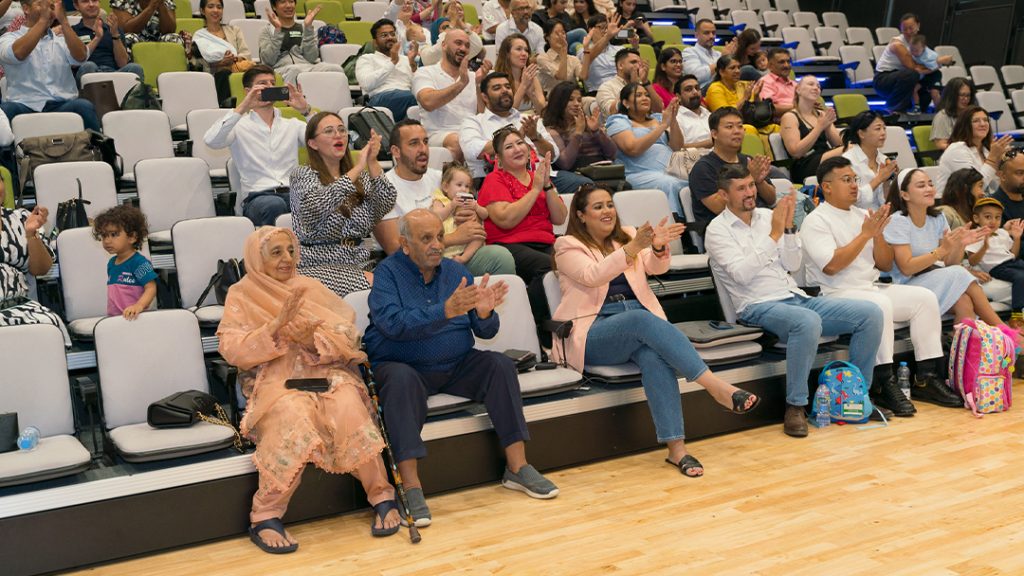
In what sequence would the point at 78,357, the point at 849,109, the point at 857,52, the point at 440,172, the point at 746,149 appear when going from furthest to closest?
1. the point at 857,52
2. the point at 849,109
3. the point at 746,149
4. the point at 440,172
5. the point at 78,357

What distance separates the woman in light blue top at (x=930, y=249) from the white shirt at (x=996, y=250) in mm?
320

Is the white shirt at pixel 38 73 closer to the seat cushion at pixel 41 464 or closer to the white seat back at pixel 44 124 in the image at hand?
the white seat back at pixel 44 124

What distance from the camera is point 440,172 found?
185 inches

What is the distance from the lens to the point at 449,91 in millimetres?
5516

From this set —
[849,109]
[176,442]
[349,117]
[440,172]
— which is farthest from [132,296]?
[849,109]

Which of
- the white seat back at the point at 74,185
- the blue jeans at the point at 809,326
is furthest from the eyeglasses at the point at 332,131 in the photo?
the blue jeans at the point at 809,326

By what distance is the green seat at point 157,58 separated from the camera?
20.9ft

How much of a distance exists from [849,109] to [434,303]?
210 inches

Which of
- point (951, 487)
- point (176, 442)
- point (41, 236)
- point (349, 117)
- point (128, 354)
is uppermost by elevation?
point (349, 117)

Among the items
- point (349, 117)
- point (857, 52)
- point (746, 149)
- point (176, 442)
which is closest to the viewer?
point (176, 442)

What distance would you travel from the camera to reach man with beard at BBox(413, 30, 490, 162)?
5.52 m

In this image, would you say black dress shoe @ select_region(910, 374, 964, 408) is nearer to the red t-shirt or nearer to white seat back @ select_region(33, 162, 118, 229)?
the red t-shirt

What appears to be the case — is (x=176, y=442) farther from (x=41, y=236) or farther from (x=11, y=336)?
(x=41, y=236)

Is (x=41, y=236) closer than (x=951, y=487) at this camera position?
No
